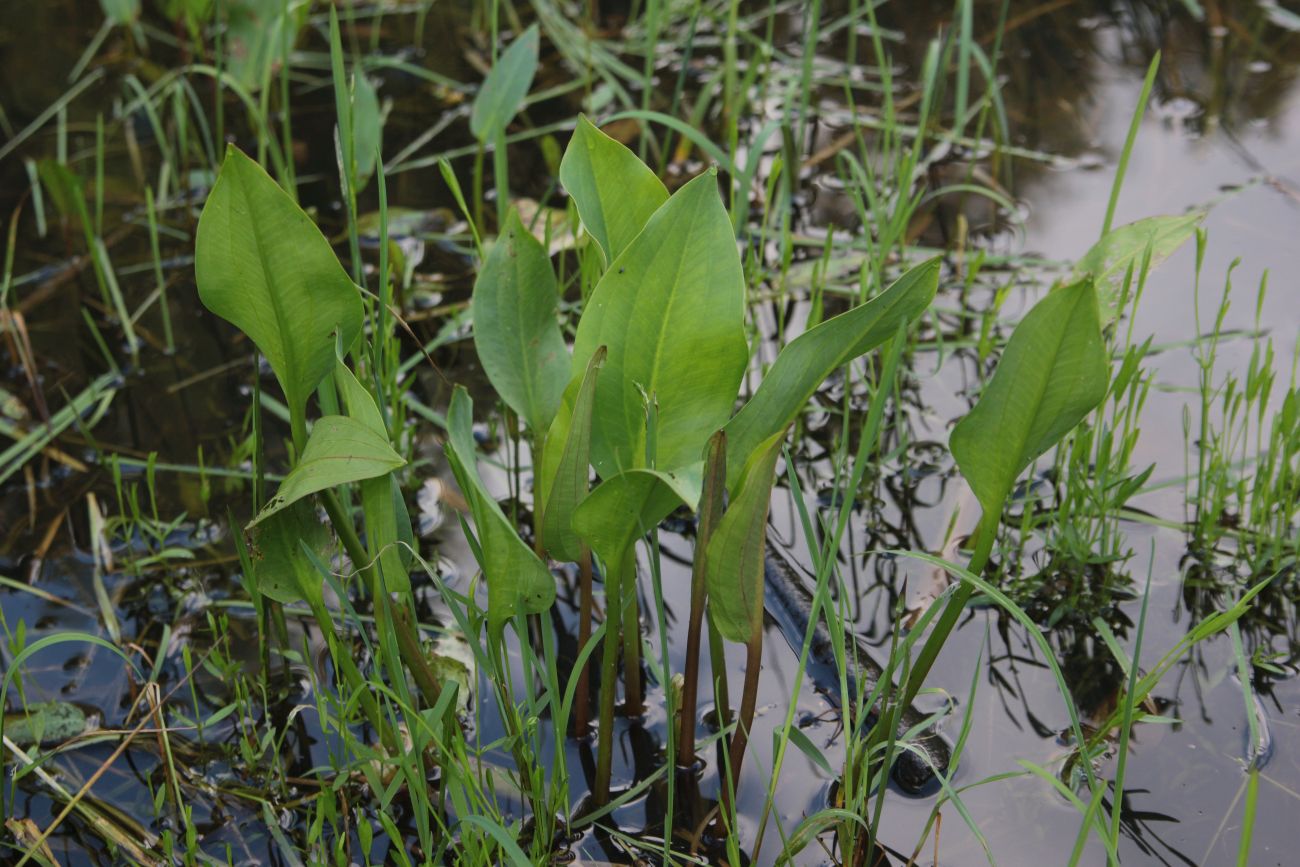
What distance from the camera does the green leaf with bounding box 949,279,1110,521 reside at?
0.78m

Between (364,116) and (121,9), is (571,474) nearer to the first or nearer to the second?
(364,116)

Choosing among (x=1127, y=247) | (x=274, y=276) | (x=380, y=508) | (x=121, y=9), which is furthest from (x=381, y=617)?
(x=121, y=9)

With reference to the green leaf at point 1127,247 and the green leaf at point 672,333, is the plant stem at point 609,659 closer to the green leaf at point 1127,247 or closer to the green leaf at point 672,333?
the green leaf at point 672,333

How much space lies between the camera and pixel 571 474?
0.93m

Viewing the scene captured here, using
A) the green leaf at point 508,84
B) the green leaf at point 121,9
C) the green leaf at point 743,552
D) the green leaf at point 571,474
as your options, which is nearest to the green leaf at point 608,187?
the green leaf at point 571,474

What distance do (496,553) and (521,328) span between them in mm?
214

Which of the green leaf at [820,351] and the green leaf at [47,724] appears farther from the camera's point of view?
the green leaf at [47,724]

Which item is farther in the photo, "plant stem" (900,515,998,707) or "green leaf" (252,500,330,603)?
"green leaf" (252,500,330,603)

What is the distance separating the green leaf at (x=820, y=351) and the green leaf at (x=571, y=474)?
0.41ft

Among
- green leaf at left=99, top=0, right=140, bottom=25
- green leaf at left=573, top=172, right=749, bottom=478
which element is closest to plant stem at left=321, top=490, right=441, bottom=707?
green leaf at left=573, top=172, right=749, bottom=478

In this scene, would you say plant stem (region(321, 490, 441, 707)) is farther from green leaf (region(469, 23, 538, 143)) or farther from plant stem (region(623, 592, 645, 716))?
green leaf (region(469, 23, 538, 143))

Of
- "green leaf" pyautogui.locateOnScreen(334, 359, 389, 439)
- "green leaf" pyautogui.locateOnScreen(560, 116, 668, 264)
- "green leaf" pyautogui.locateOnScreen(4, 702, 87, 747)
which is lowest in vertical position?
"green leaf" pyautogui.locateOnScreen(4, 702, 87, 747)

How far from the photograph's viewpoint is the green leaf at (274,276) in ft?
2.76

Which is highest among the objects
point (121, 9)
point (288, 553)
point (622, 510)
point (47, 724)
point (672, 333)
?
point (121, 9)
